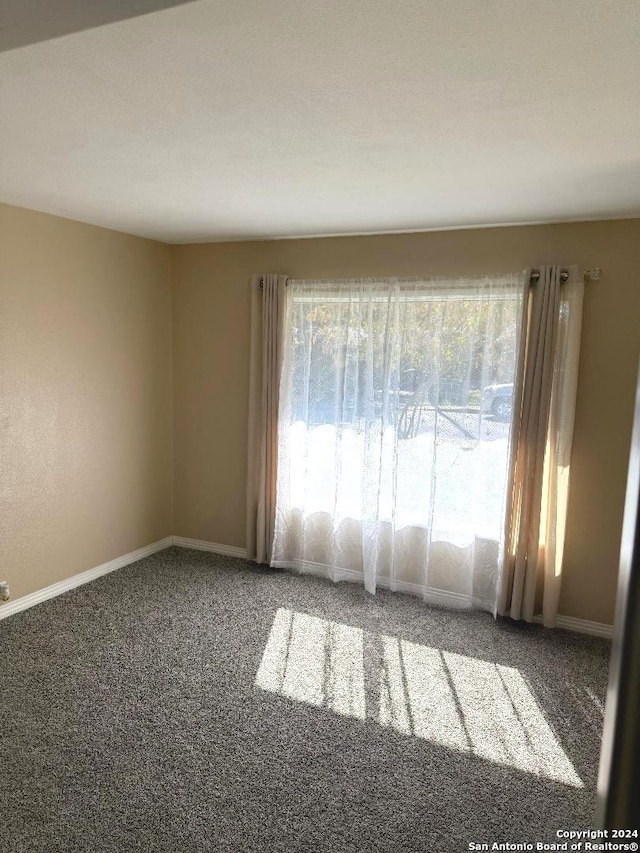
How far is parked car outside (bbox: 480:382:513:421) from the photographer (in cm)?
353

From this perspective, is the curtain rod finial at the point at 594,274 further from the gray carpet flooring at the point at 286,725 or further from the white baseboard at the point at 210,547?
the white baseboard at the point at 210,547

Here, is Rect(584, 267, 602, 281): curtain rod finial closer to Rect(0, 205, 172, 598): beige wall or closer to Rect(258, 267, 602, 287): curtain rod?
Rect(258, 267, 602, 287): curtain rod

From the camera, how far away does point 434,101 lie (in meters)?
1.73

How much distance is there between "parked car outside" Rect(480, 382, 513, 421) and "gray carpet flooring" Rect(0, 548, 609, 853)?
131 centimetres

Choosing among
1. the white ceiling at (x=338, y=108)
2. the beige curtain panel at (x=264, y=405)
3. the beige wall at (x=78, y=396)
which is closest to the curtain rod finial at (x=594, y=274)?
the white ceiling at (x=338, y=108)

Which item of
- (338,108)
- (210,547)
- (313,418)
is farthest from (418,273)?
(210,547)

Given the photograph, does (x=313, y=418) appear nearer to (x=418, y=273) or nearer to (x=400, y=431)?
(x=400, y=431)

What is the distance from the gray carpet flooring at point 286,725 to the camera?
2.00 m

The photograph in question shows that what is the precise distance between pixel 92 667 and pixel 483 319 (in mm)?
2972

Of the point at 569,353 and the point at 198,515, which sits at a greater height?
the point at 569,353

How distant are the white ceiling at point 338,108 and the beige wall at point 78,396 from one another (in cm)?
58

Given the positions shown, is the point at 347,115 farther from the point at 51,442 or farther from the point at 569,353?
the point at 51,442

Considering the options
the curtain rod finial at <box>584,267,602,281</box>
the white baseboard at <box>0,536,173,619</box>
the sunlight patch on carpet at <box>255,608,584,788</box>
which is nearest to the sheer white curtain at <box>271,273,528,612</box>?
the curtain rod finial at <box>584,267,602,281</box>

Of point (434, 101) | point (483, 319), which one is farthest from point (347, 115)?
point (483, 319)
